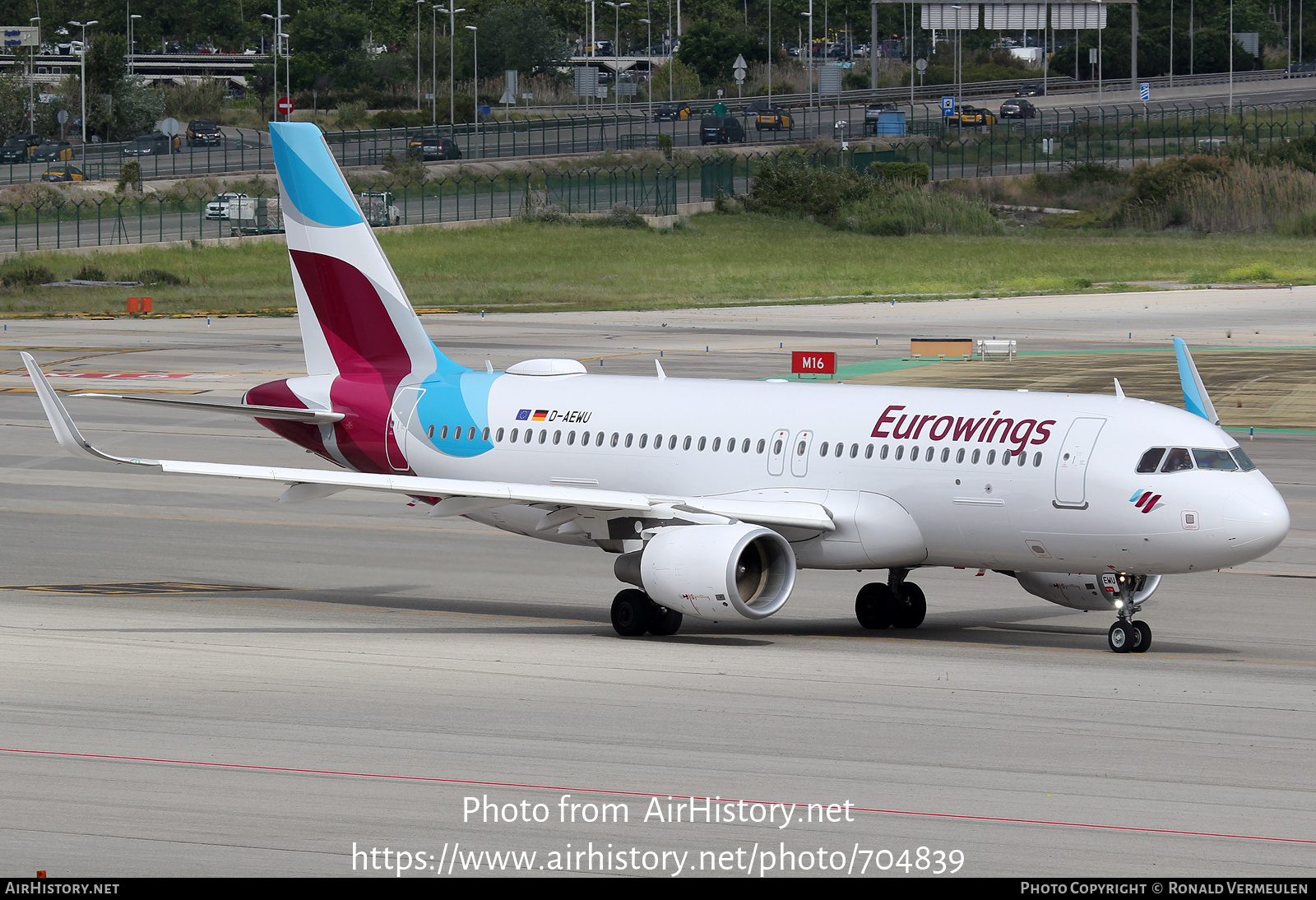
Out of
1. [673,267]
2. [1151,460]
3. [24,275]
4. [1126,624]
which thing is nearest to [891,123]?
[673,267]

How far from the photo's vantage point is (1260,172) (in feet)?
432

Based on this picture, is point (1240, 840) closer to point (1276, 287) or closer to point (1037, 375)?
point (1037, 375)

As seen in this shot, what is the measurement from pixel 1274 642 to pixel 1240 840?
1213 cm

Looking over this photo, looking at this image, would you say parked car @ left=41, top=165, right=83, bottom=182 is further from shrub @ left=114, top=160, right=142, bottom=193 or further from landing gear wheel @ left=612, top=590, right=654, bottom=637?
landing gear wheel @ left=612, top=590, right=654, bottom=637

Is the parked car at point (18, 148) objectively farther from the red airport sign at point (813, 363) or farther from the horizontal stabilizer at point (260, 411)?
the horizontal stabilizer at point (260, 411)

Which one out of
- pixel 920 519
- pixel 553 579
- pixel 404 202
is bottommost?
pixel 553 579

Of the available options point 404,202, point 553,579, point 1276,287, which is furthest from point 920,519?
point 404,202

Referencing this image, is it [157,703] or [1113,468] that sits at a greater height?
[1113,468]

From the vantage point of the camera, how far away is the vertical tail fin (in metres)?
32.8

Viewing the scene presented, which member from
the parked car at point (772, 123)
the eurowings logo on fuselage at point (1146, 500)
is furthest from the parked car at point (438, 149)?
the eurowings logo on fuselage at point (1146, 500)

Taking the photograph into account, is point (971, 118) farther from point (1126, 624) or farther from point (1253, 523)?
point (1253, 523)

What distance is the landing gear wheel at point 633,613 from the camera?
90.1 feet

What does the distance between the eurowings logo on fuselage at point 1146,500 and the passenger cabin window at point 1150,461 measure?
0.33 meters

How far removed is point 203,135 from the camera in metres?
181
